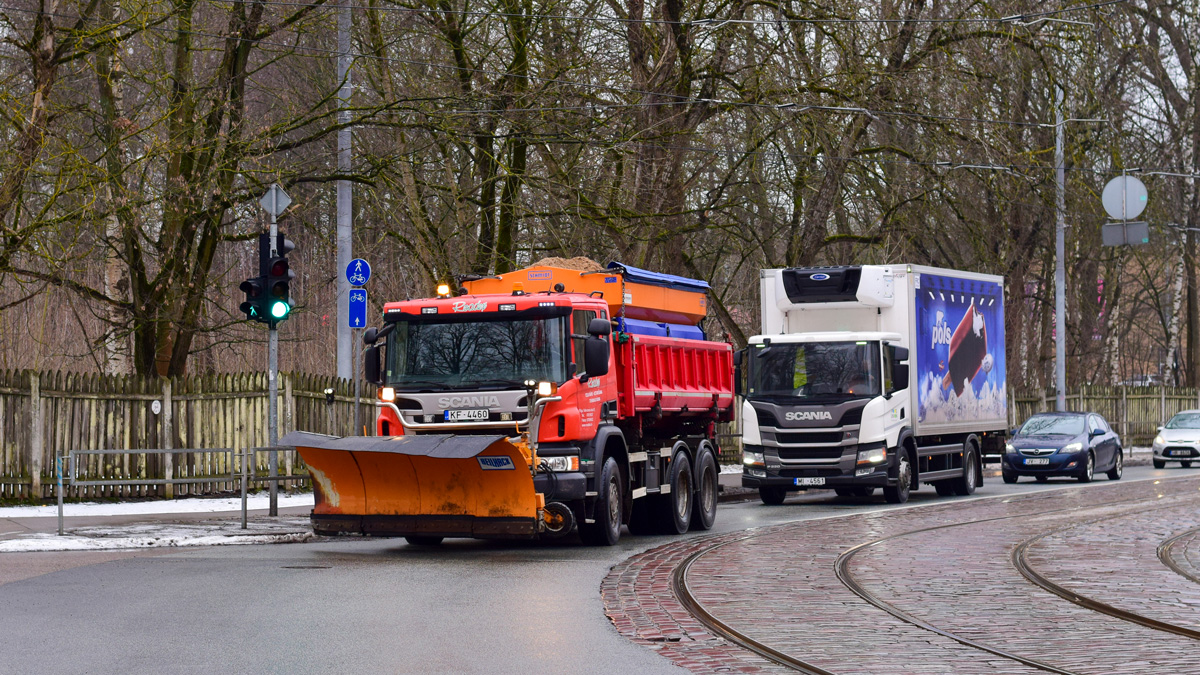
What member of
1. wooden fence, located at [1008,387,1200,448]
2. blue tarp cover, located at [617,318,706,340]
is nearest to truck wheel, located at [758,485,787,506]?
blue tarp cover, located at [617,318,706,340]

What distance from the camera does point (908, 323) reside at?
23.5m

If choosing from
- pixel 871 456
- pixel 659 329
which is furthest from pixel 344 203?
pixel 871 456

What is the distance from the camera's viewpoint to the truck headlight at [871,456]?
22.8 metres

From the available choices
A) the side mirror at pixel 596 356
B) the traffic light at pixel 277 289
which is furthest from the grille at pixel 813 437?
the traffic light at pixel 277 289

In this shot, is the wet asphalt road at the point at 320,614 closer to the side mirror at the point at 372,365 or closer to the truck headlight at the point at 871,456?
the side mirror at the point at 372,365

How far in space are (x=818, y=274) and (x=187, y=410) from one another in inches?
378

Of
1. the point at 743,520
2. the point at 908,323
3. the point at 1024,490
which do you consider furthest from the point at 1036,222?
the point at 743,520

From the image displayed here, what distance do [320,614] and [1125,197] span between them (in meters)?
30.4

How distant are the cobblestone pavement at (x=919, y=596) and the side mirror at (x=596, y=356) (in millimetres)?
1959

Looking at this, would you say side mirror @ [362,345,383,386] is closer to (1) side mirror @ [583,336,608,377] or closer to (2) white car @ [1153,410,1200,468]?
(1) side mirror @ [583,336,608,377]

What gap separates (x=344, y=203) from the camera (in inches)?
915

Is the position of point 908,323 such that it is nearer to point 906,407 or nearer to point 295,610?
point 906,407

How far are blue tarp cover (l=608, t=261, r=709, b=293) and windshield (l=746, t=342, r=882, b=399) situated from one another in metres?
3.35

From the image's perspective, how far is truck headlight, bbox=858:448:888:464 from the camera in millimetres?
22812
